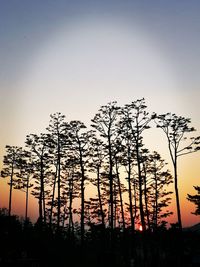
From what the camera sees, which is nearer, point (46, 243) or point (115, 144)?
point (46, 243)

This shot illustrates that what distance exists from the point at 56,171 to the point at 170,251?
18012mm

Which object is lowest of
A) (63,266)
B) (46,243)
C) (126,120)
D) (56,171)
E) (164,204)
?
(63,266)

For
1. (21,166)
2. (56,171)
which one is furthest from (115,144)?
(21,166)

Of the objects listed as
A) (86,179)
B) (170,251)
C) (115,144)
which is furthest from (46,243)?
(170,251)

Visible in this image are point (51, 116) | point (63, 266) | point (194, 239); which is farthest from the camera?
point (194, 239)

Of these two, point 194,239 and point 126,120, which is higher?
point 126,120

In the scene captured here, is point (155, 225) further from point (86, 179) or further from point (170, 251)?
point (86, 179)

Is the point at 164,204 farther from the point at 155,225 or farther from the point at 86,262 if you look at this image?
the point at 86,262

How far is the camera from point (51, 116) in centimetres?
3612

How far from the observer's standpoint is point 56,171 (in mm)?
37781

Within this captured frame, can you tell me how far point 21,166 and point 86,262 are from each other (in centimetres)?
1762

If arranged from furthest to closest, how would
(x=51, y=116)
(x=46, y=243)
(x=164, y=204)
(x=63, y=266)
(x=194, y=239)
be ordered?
(x=164, y=204) < (x=194, y=239) < (x=51, y=116) < (x=46, y=243) < (x=63, y=266)

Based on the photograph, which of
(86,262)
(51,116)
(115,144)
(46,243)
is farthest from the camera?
(51,116)

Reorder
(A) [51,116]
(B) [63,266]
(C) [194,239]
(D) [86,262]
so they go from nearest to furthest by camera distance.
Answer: (B) [63,266] < (D) [86,262] < (A) [51,116] < (C) [194,239]
